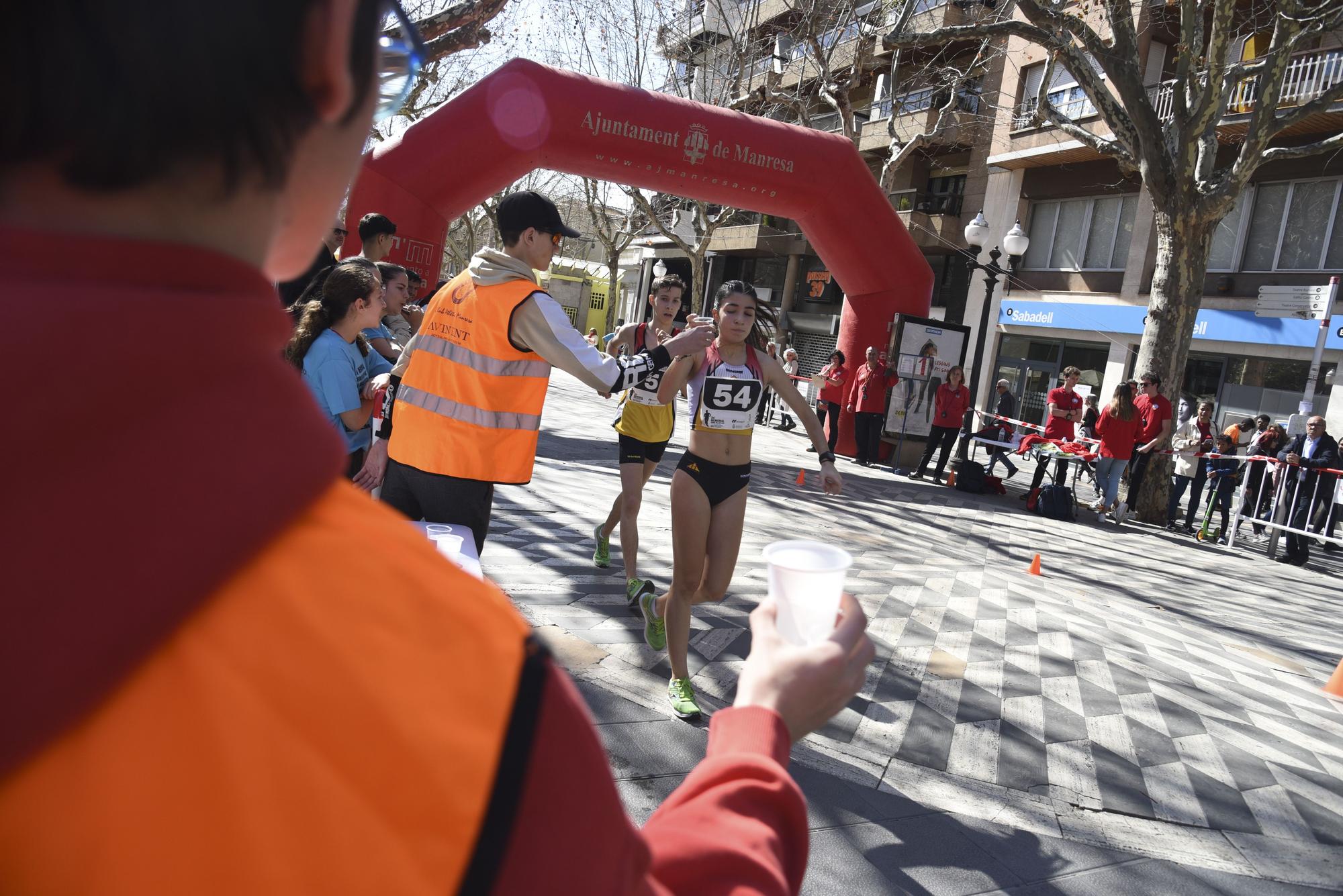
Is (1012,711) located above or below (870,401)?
below

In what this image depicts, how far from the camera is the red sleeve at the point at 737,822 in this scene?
765mm

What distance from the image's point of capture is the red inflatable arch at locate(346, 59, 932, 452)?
11867mm

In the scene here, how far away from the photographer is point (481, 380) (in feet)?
11.7

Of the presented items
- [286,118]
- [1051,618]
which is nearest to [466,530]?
[286,118]

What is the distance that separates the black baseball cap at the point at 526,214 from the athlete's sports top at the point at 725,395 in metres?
1.33

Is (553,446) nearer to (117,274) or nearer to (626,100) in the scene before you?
(626,100)

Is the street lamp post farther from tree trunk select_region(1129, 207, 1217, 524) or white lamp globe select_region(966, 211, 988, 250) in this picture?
tree trunk select_region(1129, 207, 1217, 524)

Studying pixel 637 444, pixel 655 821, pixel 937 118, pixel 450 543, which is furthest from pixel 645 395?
pixel 937 118

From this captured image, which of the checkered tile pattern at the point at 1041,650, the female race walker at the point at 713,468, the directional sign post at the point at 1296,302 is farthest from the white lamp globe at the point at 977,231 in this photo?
the female race walker at the point at 713,468

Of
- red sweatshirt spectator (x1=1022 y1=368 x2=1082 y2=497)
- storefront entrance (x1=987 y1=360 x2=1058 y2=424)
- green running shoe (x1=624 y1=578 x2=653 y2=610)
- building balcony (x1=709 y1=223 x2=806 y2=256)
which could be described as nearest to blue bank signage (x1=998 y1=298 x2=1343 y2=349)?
storefront entrance (x1=987 y1=360 x2=1058 y2=424)

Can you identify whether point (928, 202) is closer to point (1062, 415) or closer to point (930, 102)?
point (930, 102)

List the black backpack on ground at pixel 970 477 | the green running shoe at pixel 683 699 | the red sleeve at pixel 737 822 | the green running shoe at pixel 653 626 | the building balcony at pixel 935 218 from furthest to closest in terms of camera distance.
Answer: the building balcony at pixel 935 218
the black backpack on ground at pixel 970 477
the green running shoe at pixel 653 626
the green running shoe at pixel 683 699
the red sleeve at pixel 737 822

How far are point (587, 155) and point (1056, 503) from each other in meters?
8.08

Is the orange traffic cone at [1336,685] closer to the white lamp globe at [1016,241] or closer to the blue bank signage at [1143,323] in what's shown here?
the blue bank signage at [1143,323]
